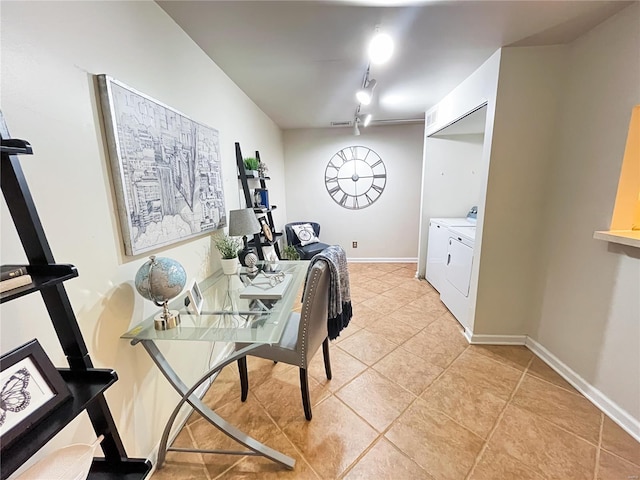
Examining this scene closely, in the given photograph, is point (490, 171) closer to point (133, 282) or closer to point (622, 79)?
point (622, 79)

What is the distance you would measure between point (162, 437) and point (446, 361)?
2.00 m

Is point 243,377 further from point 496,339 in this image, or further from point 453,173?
point 453,173

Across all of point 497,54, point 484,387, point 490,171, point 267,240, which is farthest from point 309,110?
point 484,387

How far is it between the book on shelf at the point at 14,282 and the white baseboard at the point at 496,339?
9.08ft

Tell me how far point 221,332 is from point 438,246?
288 cm

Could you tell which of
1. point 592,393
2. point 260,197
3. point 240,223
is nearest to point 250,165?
point 260,197

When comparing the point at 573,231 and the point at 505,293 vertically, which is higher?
the point at 573,231

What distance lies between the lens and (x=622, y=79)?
57.6 inches

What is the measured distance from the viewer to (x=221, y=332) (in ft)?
3.86

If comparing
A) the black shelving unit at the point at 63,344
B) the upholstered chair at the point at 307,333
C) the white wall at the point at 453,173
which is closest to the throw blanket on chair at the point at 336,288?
the upholstered chair at the point at 307,333

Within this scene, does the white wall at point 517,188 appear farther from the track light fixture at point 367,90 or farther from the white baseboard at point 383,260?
the white baseboard at point 383,260

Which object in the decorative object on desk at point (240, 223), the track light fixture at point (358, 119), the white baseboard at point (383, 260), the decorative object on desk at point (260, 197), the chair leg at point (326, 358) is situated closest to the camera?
the chair leg at point (326, 358)

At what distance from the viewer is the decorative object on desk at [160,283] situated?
1.12 meters

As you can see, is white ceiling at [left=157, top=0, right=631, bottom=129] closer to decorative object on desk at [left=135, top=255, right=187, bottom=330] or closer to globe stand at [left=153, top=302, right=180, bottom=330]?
decorative object on desk at [left=135, top=255, right=187, bottom=330]
